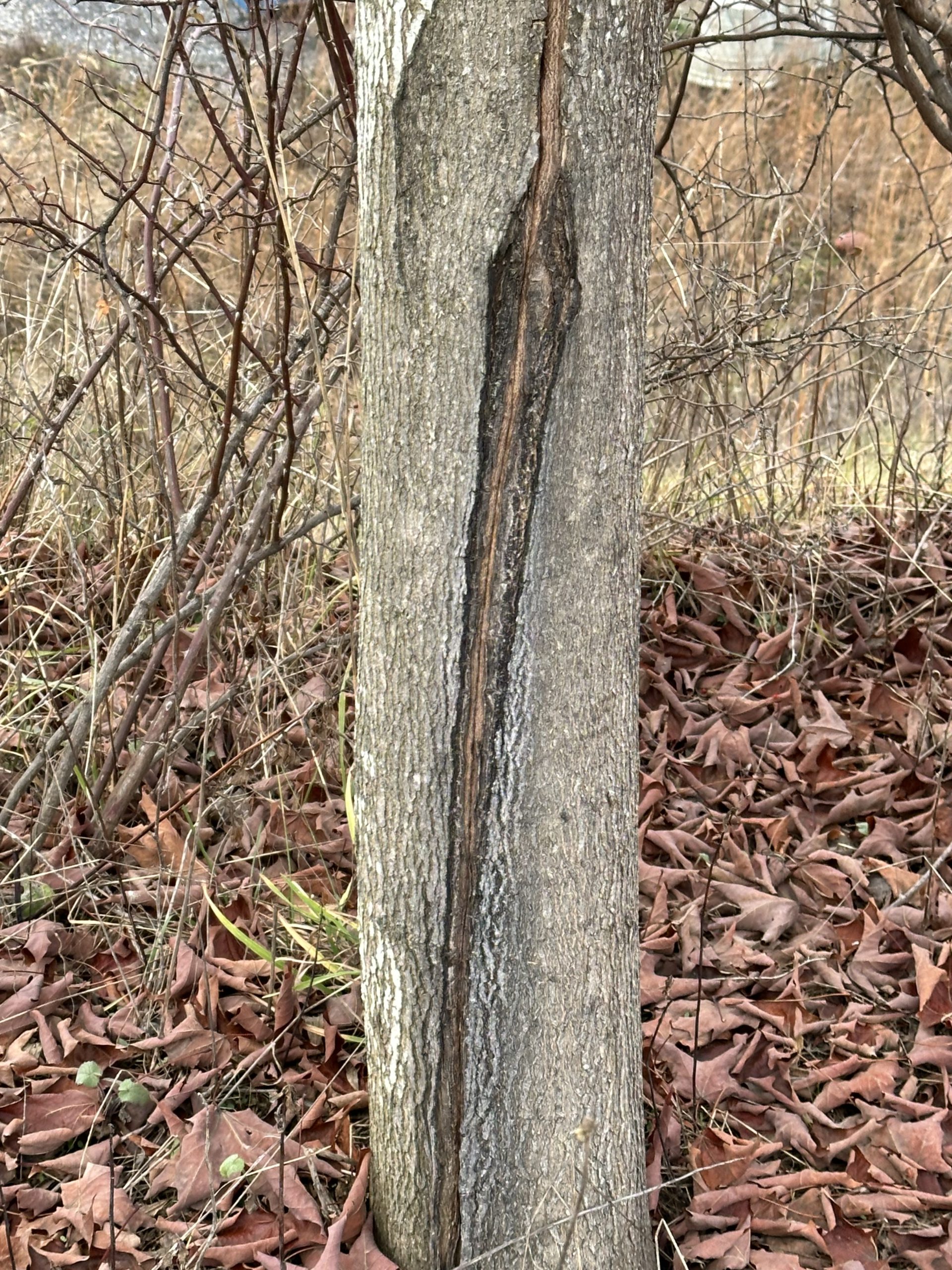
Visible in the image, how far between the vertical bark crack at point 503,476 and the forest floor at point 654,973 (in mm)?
472

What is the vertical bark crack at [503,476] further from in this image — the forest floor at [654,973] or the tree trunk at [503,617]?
the forest floor at [654,973]

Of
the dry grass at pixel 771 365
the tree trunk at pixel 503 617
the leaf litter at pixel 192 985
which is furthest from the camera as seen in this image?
the dry grass at pixel 771 365

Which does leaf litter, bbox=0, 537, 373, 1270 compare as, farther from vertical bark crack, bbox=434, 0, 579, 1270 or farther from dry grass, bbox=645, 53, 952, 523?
dry grass, bbox=645, 53, 952, 523

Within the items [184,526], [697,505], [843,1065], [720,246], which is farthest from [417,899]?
[720,246]

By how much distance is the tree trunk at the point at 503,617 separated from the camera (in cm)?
117

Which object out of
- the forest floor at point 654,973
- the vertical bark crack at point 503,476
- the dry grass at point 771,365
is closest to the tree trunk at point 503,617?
the vertical bark crack at point 503,476

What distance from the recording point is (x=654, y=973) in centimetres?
208

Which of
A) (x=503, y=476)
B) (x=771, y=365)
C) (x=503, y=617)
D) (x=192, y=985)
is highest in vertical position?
(x=771, y=365)

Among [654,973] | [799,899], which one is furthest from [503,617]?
[799,899]

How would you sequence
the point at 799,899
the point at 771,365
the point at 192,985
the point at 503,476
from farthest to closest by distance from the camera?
the point at 771,365, the point at 799,899, the point at 192,985, the point at 503,476

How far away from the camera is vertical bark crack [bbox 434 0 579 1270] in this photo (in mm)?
1167

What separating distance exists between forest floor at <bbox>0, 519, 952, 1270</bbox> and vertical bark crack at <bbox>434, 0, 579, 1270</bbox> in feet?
1.55

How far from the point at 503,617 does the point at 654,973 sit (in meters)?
1.13

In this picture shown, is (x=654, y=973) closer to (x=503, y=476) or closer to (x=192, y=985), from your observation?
(x=192, y=985)
